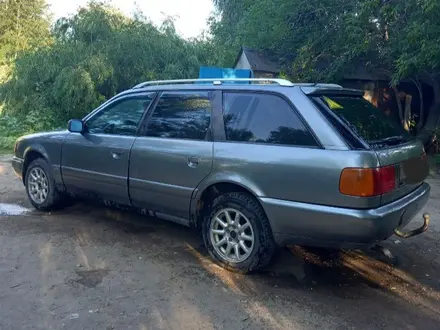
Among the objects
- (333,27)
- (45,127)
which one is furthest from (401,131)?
(45,127)

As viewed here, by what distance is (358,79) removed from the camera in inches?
549

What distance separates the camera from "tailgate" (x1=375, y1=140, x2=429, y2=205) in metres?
3.32

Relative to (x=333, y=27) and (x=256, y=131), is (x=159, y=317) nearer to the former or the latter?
(x=256, y=131)

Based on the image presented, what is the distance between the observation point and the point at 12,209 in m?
5.86

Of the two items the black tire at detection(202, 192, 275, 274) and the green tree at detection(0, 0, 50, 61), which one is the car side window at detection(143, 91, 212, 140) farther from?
the green tree at detection(0, 0, 50, 61)

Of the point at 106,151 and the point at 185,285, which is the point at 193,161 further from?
the point at 106,151

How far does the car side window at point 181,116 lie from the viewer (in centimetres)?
410

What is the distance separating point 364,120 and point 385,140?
249 mm

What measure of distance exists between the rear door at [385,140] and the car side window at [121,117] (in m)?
2.01

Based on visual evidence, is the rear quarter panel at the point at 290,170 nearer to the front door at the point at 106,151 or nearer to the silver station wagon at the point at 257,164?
the silver station wagon at the point at 257,164

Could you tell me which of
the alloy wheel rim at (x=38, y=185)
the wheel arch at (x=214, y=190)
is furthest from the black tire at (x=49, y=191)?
the wheel arch at (x=214, y=190)

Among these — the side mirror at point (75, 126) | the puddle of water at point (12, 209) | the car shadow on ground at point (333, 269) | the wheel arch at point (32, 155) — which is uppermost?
the side mirror at point (75, 126)

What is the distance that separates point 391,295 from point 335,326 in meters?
0.79

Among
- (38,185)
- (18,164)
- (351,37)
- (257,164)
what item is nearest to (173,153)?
(257,164)
